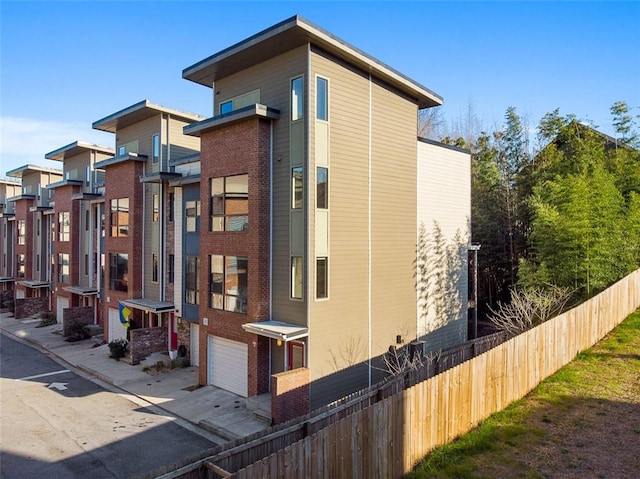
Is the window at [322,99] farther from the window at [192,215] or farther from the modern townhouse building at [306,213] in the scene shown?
the window at [192,215]

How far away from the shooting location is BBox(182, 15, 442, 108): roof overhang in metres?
12.1

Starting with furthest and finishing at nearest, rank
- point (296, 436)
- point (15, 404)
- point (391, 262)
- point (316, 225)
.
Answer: point (391, 262), point (15, 404), point (316, 225), point (296, 436)

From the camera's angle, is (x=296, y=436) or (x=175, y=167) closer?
(x=296, y=436)

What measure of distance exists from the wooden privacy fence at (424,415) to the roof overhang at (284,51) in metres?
9.31

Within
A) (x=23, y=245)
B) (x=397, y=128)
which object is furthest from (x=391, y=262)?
(x=23, y=245)

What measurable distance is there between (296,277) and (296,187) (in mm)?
2730

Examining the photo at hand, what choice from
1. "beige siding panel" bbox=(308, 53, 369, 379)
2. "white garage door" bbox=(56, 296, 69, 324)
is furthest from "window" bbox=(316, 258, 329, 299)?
"white garage door" bbox=(56, 296, 69, 324)

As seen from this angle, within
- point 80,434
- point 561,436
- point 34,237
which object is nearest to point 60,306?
point 34,237

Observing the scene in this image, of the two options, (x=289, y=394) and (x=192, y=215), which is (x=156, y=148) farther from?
(x=289, y=394)

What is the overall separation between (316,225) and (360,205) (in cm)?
210

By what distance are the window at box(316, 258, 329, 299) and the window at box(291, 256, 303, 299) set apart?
1.71 ft

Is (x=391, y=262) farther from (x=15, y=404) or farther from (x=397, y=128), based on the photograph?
(x=15, y=404)

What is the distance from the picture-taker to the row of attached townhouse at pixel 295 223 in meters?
12.7

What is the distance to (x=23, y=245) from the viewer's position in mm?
33531
